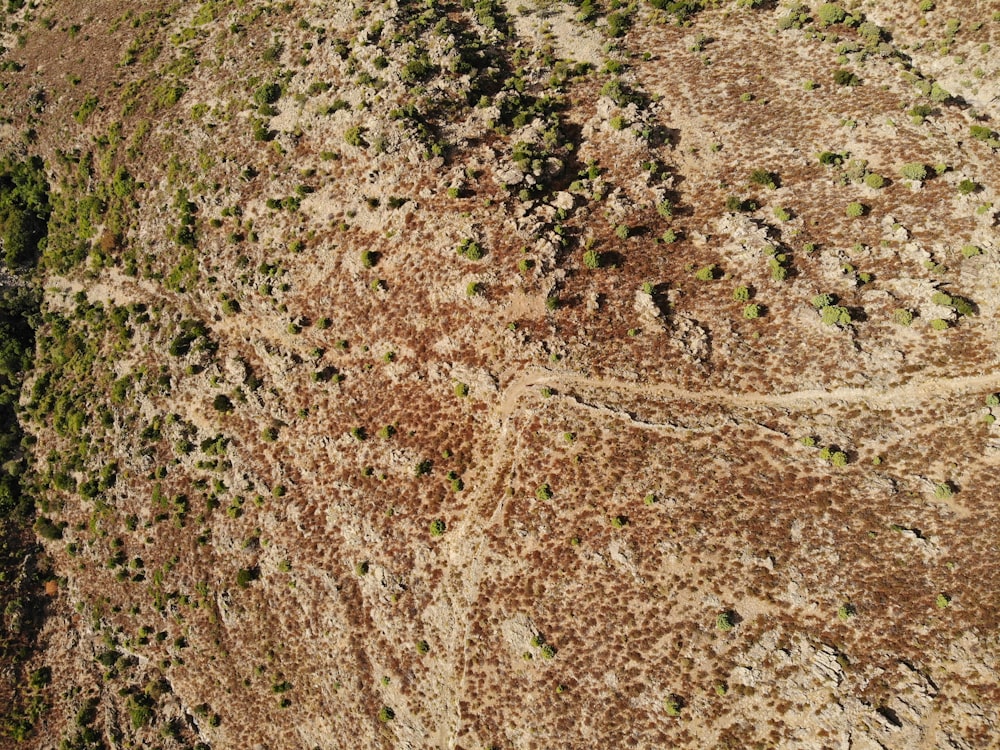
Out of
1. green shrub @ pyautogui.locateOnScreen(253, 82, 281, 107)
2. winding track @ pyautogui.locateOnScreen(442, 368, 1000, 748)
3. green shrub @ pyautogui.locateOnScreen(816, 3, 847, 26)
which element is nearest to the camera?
winding track @ pyautogui.locateOnScreen(442, 368, 1000, 748)

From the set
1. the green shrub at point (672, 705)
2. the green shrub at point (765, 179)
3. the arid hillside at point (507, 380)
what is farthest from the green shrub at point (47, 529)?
the green shrub at point (765, 179)

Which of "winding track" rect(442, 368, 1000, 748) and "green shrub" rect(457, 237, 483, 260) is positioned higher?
"green shrub" rect(457, 237, 483, 260)

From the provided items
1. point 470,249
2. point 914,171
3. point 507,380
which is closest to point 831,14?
point 914,171

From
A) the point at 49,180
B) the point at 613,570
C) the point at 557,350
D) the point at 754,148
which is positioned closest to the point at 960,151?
the point at 754,148

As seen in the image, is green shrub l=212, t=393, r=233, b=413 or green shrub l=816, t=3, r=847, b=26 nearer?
green shrub l=212, t=393, r=233, b=413

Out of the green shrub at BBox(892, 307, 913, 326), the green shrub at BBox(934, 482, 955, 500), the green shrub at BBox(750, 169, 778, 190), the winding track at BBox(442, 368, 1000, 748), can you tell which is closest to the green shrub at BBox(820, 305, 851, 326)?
the green shrub at BBox(892, 307, 913, 326)

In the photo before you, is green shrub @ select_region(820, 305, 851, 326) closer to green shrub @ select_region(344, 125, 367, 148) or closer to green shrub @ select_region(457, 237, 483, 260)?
green shrub @ select_region(457, 237, 483, 260)

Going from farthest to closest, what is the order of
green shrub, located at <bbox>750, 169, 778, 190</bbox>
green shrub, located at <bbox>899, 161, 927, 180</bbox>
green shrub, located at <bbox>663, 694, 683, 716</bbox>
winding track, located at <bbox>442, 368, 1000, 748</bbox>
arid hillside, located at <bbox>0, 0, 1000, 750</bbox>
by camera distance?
1. green shrub, located at <bbox>750, 169, 778, 190</bbox>
2. green shrub, located at <bbox>899, 161, 927, 180</bbox>
3. winding track, located at <bbox>442, 368, 1000, 748</bbox>
4. arid hillside, located at <bbox>0, 0, 1000, 750</bbox>
5. green shrub, located at <bbox>663, 694, 683, 716</bbox>

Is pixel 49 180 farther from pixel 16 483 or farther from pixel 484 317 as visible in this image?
pixel 484 317

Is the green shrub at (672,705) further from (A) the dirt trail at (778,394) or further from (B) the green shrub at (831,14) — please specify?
(B) the green shrub at (831,14)

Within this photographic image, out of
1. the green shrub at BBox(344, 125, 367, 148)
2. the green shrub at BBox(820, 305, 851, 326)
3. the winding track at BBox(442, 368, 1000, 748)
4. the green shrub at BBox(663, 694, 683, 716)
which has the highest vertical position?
the green shrub at BBox(344, 125, 367, 148)
